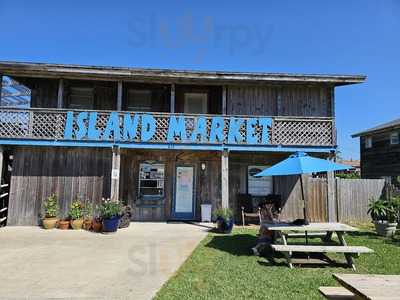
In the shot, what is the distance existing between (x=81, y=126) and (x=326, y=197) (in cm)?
989

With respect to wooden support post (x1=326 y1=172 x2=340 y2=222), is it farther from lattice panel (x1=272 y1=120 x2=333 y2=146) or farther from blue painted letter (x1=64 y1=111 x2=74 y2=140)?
blue painted letter (x1=64 y1=111 x2=74 y2=140)

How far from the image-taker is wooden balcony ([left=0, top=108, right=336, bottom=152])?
10.4 meters

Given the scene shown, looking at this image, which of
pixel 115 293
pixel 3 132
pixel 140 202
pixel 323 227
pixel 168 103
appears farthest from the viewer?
pixel 168 103

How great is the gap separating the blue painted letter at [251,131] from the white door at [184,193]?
9.42ft

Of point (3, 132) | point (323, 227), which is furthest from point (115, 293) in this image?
point (3, 132)

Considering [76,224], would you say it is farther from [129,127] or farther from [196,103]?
[196,103]

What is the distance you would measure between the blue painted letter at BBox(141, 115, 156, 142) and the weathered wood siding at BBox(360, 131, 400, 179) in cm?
1551

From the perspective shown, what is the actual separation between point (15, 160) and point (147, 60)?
6.38 meters

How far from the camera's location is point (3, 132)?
33.7ft

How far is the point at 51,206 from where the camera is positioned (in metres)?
10.4

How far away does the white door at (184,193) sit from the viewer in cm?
1197

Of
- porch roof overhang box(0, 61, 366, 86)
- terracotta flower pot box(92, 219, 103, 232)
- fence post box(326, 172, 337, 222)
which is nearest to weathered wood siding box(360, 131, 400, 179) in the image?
porch roof overhang box(0, 61, 366, 86)

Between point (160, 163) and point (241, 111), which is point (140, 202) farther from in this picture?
point (241, 111)

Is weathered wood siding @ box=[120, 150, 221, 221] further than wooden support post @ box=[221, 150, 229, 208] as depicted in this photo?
Yes
